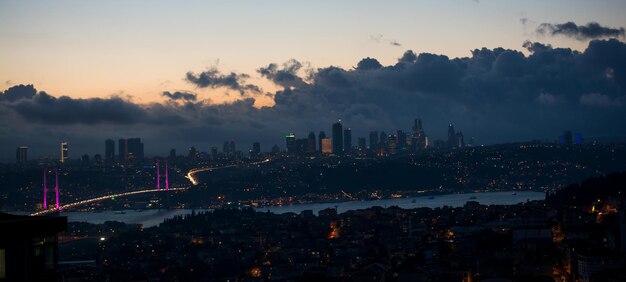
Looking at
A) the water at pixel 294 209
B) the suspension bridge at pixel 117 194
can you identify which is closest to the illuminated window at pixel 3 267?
the water at pixel 294 209

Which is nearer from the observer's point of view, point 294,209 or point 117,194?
point 294,209

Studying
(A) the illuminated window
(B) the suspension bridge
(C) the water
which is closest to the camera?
(A) the illuminated window

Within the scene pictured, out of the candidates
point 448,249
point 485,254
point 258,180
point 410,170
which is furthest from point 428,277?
point 410,170

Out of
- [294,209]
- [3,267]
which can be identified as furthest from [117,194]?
[3,267]

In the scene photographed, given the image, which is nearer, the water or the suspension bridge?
the water

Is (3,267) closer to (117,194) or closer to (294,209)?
(294,209)

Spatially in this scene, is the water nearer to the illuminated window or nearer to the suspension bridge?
the suspension bridge

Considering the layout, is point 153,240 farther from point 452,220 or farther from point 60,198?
point 60,198

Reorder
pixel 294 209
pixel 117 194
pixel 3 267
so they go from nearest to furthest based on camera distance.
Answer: pixel 3 267, pixel 294 209, pixel 117 194

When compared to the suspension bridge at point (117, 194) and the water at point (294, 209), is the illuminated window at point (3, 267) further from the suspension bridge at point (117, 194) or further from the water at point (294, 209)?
the suspension bridge at point (117, 194)

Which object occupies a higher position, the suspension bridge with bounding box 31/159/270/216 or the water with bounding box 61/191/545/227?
the suspension bridge with bounding box 31/159/270/216

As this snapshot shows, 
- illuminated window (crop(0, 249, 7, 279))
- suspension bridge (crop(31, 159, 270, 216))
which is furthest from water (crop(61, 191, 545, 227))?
illuminated window (crop(0, 249, 7, 279))
